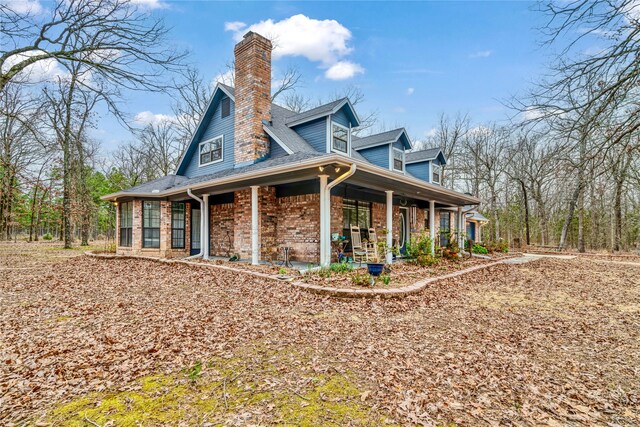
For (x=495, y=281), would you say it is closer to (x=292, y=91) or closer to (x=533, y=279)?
(x=533, y=279)

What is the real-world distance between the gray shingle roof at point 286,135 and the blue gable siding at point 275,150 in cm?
31

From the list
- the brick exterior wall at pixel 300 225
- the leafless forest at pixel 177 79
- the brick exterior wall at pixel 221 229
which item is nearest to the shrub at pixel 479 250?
the leafless forest at pixel 177 79

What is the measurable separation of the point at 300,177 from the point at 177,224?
22.8ft

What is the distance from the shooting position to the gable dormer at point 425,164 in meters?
15.4

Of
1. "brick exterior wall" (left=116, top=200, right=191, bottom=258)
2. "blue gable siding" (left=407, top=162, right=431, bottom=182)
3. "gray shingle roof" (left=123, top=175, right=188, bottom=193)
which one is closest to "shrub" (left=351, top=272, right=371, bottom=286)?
"brick exterior wall" (left=116, top=200, right=191, bottom=258)

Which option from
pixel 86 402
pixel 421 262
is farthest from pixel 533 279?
pixel 86 402

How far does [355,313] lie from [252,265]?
15.5ft

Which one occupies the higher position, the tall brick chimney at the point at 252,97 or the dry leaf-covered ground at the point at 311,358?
the tall brick chimney at the point at 252,97

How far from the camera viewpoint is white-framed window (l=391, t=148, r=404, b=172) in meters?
13.4

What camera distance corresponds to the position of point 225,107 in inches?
478

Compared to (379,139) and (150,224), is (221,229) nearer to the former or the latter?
(150,224)

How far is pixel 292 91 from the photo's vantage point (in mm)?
22531

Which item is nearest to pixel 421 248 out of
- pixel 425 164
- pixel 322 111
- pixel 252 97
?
pixel 322 111

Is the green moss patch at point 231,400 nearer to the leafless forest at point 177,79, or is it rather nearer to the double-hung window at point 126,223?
the leafless forest at point 177,79
